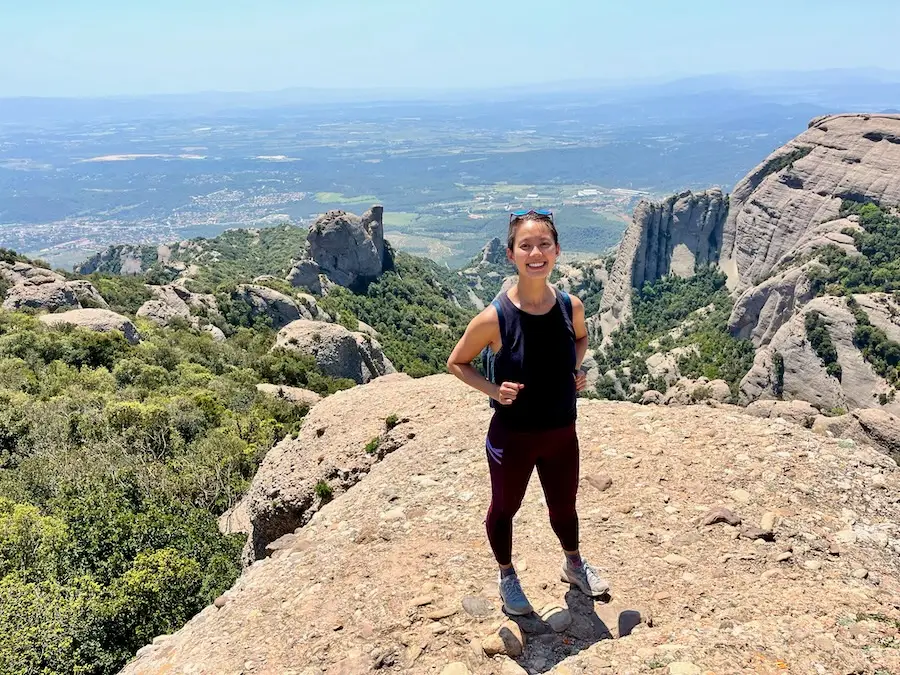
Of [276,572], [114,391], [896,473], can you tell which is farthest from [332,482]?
[114,391]

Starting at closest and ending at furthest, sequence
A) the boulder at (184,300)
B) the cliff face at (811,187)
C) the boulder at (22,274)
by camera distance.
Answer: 1. the boulder at (22,274)
2. the boulder at (184,300)
3. the cliff face at (811,187)

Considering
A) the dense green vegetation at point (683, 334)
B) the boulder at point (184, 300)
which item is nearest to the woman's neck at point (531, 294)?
the boulder at point (184, 300)

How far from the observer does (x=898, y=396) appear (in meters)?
43.5

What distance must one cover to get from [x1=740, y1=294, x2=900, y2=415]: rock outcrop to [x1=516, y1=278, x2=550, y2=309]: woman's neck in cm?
4897

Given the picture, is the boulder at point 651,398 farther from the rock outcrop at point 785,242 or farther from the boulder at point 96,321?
the boulder at point 96,321

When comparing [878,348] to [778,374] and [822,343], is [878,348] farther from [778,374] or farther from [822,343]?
[778,374]

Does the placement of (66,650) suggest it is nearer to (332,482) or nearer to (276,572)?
(276,572)

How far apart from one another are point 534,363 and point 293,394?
25.4m

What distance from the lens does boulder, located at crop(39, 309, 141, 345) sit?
33.8 metres

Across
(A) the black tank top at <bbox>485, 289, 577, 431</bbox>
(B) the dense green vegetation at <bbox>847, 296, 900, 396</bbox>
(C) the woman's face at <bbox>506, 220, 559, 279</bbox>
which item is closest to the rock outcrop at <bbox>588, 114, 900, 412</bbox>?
(B) the dense green vegetation at <bbox>847, 296, 900, 396</bbox>

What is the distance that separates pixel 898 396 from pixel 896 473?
4534cm

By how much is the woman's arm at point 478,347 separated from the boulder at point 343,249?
77.1 metres

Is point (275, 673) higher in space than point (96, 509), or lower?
higher

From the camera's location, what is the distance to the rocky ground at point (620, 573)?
503 centimetres
